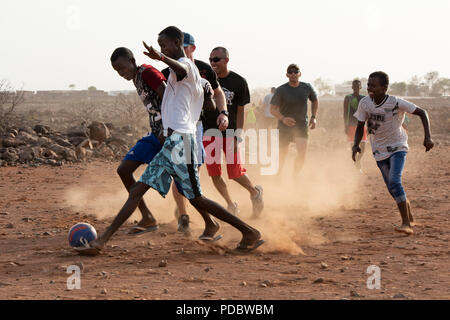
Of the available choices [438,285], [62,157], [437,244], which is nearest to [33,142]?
[62,157]

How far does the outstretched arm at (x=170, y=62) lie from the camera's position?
451 cm

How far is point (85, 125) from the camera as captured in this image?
55.5ft

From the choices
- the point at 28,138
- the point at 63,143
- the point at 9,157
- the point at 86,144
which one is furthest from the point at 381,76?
the point at 28,138

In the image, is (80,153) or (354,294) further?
(80,153)

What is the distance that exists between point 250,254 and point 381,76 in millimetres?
2546

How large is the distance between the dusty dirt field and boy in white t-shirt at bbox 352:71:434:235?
1.59 ft

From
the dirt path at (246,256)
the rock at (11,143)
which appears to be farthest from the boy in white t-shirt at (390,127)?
the rock at (11,143)

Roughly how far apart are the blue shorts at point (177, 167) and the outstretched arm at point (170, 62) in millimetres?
533

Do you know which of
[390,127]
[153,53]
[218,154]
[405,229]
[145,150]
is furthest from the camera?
[218,154]

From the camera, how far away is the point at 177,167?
5.06 metres

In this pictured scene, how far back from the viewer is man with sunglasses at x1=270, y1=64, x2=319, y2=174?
363 inches

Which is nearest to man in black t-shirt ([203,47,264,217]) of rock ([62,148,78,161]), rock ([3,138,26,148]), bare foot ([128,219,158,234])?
bare foot ([128,219,158,234])

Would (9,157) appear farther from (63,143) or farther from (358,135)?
(358,135)

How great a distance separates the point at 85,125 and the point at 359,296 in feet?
45.7
